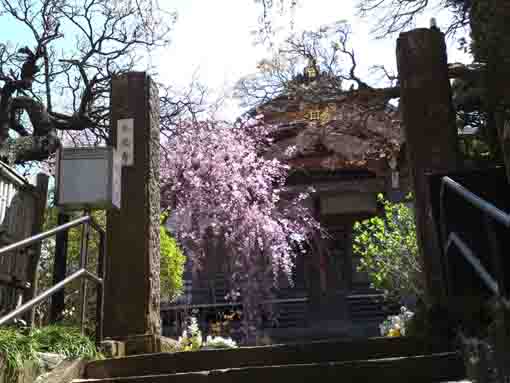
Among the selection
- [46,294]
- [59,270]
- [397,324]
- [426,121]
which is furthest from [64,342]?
[397,324]

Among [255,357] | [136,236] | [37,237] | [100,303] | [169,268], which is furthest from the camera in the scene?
[169,268]

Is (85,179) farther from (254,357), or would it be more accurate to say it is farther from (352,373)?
(352,373)

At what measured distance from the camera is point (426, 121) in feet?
17.4

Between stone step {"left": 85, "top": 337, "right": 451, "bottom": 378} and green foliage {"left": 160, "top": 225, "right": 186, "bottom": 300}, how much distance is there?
6.94 m

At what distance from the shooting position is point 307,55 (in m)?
9.51

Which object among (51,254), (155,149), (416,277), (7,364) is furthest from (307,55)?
(7,364)

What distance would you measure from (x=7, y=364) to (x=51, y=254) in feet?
24.4

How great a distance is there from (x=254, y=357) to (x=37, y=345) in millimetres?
1430

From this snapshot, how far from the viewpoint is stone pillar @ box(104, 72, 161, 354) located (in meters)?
5.23

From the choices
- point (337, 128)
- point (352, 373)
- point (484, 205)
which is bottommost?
point (352, 373)

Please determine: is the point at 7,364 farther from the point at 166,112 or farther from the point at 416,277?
the point at 166,112

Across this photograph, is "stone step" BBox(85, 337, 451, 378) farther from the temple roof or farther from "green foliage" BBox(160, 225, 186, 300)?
"green foliage" BBox(160, 225, 186, 300)

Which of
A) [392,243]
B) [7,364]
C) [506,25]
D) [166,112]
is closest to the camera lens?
[7,364]

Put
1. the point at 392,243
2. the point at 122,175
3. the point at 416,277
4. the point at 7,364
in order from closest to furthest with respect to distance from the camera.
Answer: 1. the point at 7,364
2. the point at 122,175
3. the point at 416,277
4. the point at 392,243
